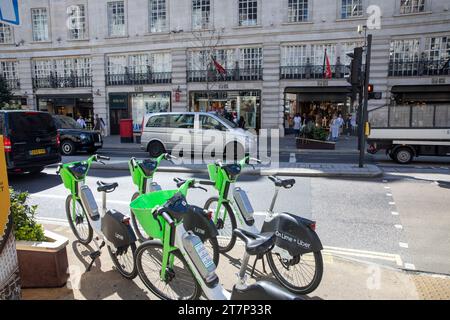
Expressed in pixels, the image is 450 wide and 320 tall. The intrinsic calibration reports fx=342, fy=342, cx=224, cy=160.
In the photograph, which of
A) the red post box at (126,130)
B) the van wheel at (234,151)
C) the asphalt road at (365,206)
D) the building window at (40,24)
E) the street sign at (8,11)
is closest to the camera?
the street sign at (8,11)

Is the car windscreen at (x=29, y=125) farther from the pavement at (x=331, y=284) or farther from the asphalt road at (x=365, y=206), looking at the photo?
the pavement at (x=331, y=284)

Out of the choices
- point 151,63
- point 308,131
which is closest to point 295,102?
point 308,131

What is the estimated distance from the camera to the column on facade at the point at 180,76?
2427 cm

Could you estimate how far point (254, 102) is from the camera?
23.9 metres

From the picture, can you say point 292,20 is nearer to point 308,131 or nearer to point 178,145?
point 308,131

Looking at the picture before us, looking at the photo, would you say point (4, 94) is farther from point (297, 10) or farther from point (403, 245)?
point (403, 245)

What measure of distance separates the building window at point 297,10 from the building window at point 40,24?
1894 cm

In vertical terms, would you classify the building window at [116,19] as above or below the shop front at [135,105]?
above

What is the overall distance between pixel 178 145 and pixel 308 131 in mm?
6821

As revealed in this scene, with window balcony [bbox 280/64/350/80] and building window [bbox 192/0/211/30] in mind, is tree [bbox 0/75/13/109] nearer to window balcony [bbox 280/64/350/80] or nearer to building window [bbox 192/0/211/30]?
building window [bbox 192/0/211/30]

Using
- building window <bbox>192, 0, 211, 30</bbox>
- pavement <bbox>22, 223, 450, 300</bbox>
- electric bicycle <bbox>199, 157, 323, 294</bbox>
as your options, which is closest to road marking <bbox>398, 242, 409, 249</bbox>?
pavement <bbox>22, 223, 450, 300</bbox>

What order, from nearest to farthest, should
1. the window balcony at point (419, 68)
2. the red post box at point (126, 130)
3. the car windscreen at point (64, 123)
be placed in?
the car windscreen at point (64, 123) < the red post box at point (126, 130) < the window balcony at point (419, 68)

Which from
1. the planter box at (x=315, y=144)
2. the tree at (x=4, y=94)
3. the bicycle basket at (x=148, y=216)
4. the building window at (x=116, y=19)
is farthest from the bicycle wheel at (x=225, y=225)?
the tree at (x=4, y=94)

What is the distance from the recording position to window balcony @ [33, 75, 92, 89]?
26750 millimetres
